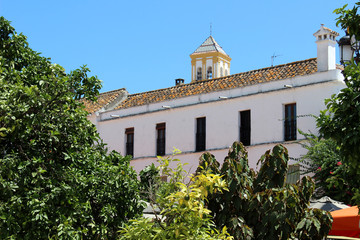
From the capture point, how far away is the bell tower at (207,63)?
5259cm

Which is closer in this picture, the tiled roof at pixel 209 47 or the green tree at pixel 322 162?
the green tree at pixel 322 162

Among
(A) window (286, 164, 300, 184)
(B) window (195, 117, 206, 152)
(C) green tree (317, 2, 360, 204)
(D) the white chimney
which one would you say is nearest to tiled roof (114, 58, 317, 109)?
(D) the white chimney

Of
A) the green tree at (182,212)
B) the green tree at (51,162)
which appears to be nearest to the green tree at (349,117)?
the green tree at (182,212)

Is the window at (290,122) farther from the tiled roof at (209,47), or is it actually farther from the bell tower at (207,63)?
the tiled roof at (209,47)

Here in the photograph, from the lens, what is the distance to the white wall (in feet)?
76.2

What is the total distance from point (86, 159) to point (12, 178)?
1510 millimetres

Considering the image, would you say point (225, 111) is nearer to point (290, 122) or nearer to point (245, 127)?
point (245, 127)

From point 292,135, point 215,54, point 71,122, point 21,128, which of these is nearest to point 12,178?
point 21,128

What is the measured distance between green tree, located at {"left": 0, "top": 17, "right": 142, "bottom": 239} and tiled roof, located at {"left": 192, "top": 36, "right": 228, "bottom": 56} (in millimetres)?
43621

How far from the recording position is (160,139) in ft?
93.7

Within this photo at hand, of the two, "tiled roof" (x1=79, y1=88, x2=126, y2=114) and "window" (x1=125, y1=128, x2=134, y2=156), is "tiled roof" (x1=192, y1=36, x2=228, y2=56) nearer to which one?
"tiled roof" (x1=79, y1=88, x2=126, y2=114)

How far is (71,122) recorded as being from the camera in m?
9.40

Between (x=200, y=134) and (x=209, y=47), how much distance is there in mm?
28192

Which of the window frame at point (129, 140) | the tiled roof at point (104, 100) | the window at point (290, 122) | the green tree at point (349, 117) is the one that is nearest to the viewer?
the green tree at point (349, 117)
